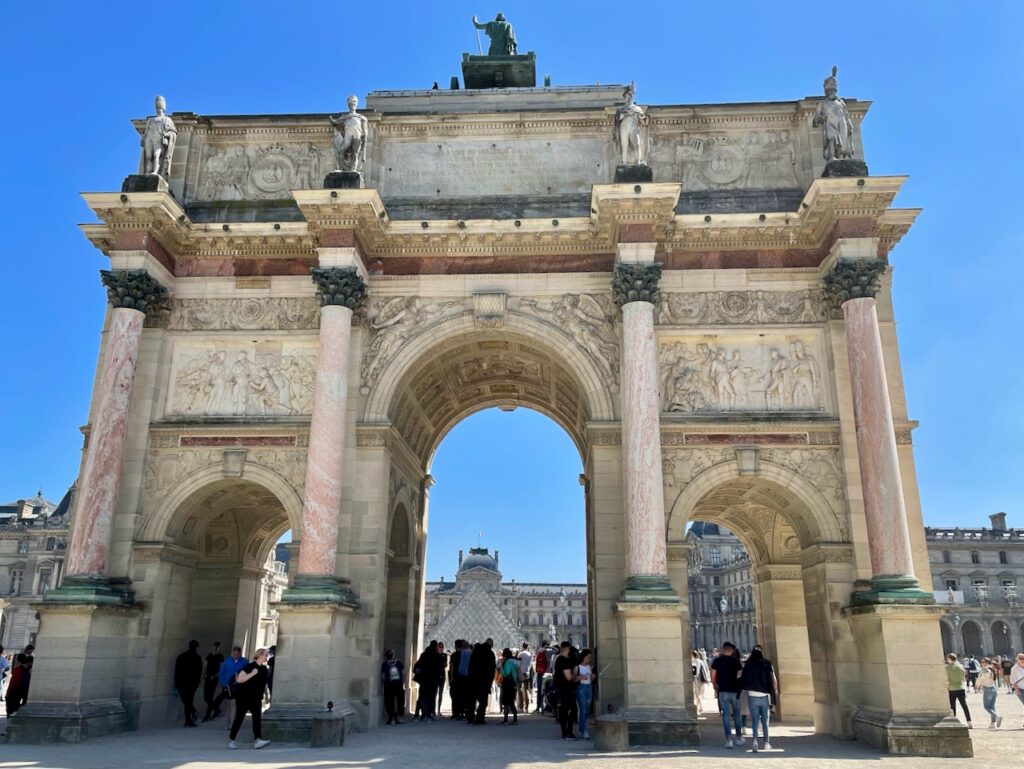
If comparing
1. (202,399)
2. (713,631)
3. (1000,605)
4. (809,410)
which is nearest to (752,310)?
(809,410)

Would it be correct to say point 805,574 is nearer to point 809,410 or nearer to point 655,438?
point 809,410

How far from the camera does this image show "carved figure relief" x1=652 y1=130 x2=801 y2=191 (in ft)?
67.2

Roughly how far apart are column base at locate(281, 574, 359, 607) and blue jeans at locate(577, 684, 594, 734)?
16.2ft

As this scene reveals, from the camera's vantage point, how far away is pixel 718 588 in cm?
10806

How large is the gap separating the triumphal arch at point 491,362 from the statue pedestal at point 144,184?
0.34 ft

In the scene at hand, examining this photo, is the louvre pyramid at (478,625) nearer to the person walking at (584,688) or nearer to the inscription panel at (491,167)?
the inscription panel at (491,167)

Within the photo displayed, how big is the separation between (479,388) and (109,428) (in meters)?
Answer: 10.3

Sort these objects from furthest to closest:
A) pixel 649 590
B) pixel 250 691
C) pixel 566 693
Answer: pixel 566 693 < pixel 649 590 < pixel 250 691

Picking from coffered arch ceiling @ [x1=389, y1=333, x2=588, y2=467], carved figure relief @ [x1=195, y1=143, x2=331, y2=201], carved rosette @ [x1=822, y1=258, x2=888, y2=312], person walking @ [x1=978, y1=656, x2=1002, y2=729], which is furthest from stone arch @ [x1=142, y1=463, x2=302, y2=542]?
person walking @ [x1=978, y1=656, x2=1002, y2=729]

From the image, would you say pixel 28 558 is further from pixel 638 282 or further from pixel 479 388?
pixel 638 282

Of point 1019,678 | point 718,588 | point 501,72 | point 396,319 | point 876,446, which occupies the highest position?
point 501,72

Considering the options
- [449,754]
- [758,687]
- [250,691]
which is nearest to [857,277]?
[758,687]

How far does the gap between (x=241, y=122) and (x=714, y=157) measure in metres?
12.3

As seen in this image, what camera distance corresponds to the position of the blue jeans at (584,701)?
15.5m
